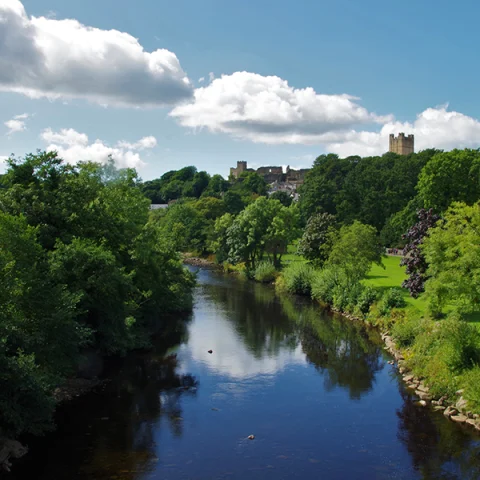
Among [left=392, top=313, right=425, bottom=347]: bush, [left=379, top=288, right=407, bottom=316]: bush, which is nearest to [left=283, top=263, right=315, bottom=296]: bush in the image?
[left=379, top=288, right=407, bottom=316]: bush

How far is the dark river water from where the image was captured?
16.8 m

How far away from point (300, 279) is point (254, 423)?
29.8 metres

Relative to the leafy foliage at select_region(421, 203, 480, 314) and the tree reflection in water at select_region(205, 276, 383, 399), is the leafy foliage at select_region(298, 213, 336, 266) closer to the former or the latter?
the tree reflection in water at select_region(205, 276, 383, 399)

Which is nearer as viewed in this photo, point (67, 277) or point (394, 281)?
point (67, 277)

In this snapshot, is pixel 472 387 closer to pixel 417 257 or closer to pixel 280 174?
pixel 417 257

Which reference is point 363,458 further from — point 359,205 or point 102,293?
point 359,205

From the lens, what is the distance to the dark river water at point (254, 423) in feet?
55.1

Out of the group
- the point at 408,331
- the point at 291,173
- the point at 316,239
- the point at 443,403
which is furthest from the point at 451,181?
the point at 291,173

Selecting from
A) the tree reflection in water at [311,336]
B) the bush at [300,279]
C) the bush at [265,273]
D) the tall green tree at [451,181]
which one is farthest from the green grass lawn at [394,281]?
the bush at [265,273]

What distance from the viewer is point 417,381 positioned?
24.3 metres

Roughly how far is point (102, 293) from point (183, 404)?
20.7ft

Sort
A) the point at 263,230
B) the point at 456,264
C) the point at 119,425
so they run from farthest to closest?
1. the point at 263,230
2. the point at 456,264
3. the point at 119,425

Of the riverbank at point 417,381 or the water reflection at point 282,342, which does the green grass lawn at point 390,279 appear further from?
the water reflection at point 282,342

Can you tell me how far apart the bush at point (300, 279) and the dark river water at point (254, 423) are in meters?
16.3
